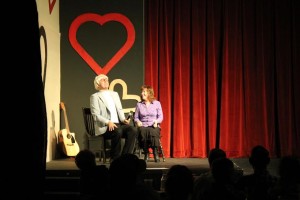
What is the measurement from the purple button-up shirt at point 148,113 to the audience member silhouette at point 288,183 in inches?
134

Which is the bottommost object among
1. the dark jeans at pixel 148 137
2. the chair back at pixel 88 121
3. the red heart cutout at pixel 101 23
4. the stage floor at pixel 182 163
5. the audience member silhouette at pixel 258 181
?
the stage floor at pixel 182 163

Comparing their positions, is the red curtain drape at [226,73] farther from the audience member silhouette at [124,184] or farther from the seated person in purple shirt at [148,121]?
the audience member silhouette at [124,184]

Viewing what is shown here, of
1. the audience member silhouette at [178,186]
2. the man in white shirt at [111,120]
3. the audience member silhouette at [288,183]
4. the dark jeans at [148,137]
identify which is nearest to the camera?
the audience member silhouette at [178,186]

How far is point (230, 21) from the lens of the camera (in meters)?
6.14

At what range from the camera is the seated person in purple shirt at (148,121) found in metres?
5.41

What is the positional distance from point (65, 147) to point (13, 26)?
551cm

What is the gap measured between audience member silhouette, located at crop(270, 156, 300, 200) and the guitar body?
3.93 m

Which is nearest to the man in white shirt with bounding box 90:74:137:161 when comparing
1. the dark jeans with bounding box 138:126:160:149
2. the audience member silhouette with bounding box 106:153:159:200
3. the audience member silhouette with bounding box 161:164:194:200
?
the dark jeans with bounding box 138:126:160:149

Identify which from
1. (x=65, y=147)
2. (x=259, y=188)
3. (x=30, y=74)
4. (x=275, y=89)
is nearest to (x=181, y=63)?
(x=275, y=89)

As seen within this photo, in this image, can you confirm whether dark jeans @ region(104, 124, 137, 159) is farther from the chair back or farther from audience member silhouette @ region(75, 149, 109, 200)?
audience member silhouette @ region(75, 149, 109, 200)

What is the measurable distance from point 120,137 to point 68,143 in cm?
95

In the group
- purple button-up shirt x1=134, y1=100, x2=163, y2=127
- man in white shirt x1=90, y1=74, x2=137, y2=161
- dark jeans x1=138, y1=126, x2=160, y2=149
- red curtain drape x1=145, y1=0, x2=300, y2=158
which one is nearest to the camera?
man in white shirt x1=90, y1=74, x2=137, y2=161

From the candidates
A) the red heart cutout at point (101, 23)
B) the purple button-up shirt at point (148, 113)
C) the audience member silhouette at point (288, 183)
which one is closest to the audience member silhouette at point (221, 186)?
the audience member silhouette at point (288, 183)

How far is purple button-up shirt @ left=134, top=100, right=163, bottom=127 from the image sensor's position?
552 centimetres
